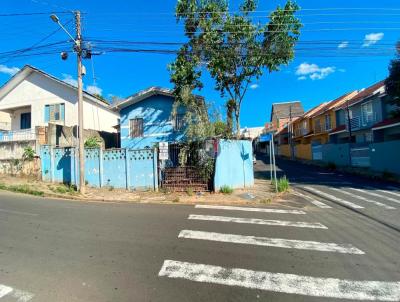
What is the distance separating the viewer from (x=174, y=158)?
1480 cm

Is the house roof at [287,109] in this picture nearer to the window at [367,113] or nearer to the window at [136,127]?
the window at [367,113]

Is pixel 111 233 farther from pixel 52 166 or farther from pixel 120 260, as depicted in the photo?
pixel 52 166

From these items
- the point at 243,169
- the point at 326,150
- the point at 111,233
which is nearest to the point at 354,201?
the point at 243,169

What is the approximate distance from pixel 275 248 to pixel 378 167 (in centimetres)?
1996

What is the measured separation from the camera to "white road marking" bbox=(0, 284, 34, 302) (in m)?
3.95

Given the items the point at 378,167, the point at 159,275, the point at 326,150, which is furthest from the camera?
the point at 326,150

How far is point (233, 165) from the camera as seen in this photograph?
1514 cm

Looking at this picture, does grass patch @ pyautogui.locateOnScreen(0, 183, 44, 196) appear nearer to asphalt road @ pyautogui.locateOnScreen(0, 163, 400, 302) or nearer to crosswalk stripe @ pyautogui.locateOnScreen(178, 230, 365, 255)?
asphalt road @ pyautogui.locateOnScreen(0, 163, 400, 302)

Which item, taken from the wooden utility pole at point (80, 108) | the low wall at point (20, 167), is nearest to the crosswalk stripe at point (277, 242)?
the wooden utility pole at point (80, 108)

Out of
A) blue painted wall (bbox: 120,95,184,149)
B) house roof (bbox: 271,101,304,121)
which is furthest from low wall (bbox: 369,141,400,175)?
house roof (bbox: 271,101,304,121)

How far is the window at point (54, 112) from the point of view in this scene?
2409 centimetres

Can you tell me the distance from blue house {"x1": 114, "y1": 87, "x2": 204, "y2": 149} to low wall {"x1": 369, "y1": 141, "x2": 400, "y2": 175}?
14.3 meters

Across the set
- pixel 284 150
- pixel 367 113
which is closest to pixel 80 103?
pixel 367 113

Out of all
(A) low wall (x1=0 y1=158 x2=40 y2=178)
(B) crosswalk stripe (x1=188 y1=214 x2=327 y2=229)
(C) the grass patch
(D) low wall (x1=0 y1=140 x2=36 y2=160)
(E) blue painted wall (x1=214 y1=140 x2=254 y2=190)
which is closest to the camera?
(B) crosswalk stripe (x1=188 y1=214 x2=327 y2=229)
